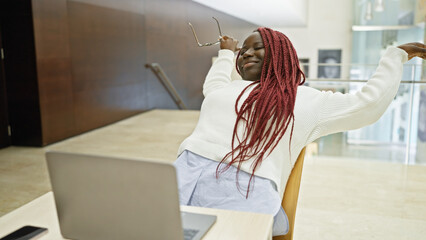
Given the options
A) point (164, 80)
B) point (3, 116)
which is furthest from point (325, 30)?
point (3, 116)

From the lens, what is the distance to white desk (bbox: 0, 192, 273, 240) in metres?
0.81

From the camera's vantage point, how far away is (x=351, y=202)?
2.60m

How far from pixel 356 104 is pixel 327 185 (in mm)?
1786

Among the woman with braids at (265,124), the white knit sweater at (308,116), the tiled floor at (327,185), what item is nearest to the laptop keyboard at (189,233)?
the woman with braids at (265,124)

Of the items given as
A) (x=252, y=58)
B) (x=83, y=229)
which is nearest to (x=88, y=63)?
(x=252, y=58)

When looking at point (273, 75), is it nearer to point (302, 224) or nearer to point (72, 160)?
point (72, 160)

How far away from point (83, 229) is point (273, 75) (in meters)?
0.84

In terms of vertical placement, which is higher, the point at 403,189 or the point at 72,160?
the point at 72,160

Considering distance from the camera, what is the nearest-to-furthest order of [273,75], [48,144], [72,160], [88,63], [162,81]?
[72,160] → [273,75] → [48,144] → [88,63] → [162,81]

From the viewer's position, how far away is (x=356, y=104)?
130 cm

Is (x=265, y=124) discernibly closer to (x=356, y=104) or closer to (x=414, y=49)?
(x=356, y=104)

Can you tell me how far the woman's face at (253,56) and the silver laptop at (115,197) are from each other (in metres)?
0.77

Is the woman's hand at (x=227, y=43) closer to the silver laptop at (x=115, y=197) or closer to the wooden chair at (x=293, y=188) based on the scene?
the wooden chair at (x=293, y=188)

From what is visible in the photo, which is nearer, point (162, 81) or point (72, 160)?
point (72, 160)
